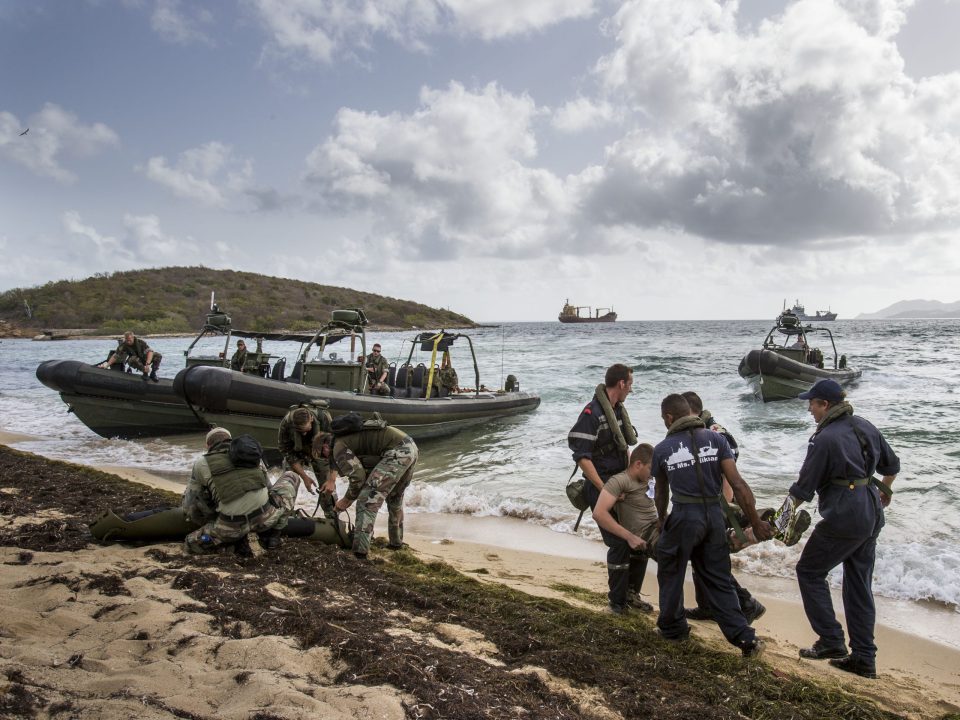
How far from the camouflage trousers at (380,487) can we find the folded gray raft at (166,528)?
9.6 inches

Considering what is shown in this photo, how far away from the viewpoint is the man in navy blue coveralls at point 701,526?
11.5ft

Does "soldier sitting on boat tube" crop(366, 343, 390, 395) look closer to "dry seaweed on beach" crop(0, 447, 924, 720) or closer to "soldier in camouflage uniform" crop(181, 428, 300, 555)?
"soldier in camouflage uniform" crop(181, 428, 300, 555)

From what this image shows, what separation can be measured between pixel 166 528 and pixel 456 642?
276cm

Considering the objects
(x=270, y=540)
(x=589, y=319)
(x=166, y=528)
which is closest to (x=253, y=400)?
(x=166, y=528)

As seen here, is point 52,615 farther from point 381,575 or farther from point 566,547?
point 566,547

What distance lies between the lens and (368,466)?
5.32 metres

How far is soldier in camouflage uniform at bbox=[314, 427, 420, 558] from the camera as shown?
508cm

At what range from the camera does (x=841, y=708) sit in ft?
9.75

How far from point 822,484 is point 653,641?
1.34 meters

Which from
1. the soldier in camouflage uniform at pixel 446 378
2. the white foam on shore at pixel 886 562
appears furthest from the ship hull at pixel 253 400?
the white foam on shore at pixel 886 562

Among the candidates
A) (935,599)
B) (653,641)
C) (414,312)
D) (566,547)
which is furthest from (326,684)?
(414,312)

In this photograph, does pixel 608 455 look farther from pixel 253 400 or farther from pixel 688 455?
pixel 253 400

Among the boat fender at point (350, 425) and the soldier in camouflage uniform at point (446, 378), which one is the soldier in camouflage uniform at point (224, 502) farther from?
the soldier in camouflage uniform at point (446, 378)

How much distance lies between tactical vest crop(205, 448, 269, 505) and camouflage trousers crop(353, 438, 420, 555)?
0.87 m
